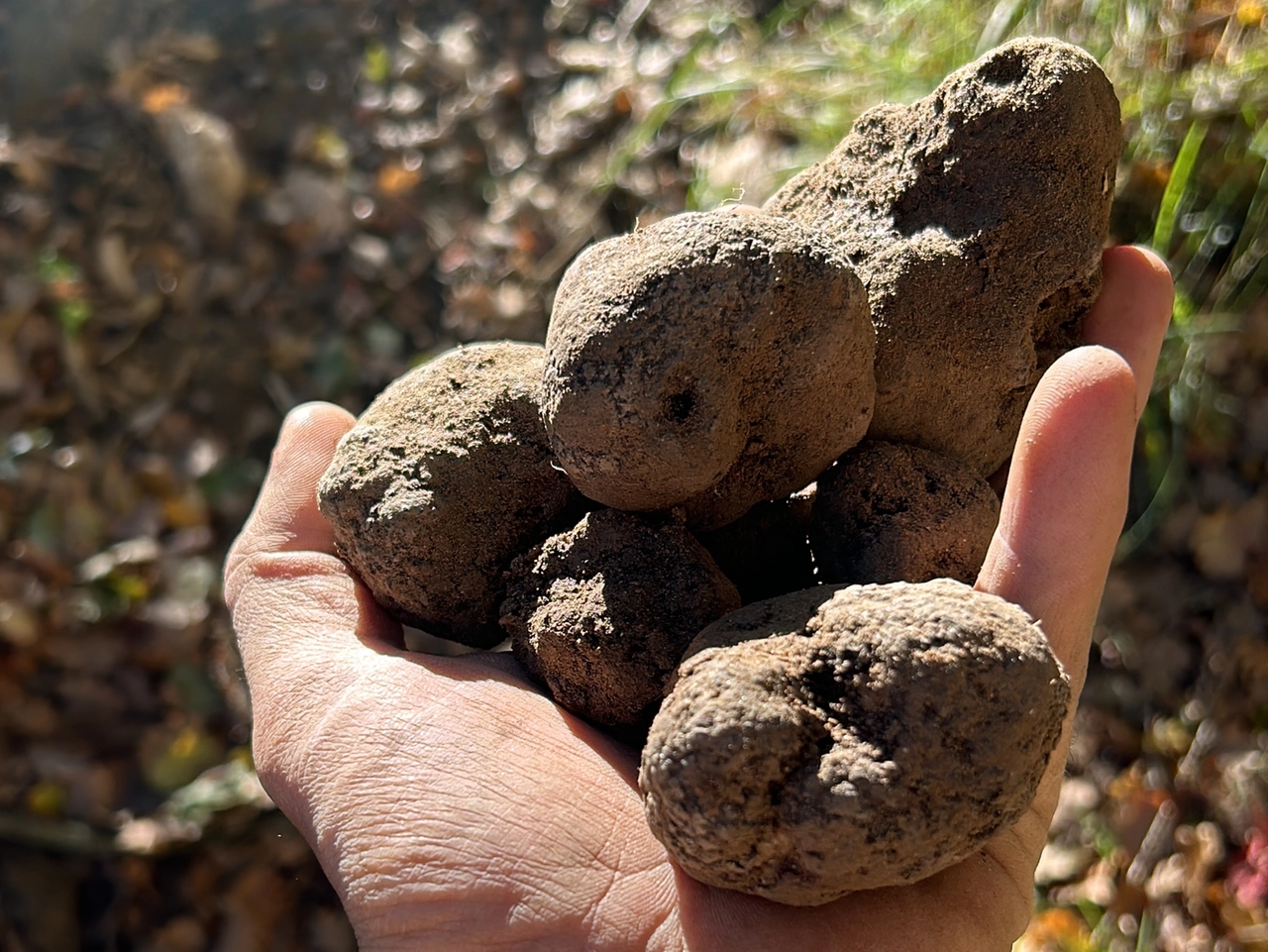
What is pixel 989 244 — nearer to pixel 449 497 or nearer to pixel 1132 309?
pixel 1132 309

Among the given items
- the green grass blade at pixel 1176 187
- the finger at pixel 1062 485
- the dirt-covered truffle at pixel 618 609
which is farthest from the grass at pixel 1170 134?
the dirt-covered truffle at pixel 618 609

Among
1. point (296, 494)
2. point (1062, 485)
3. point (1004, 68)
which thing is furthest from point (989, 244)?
point (296, 494)

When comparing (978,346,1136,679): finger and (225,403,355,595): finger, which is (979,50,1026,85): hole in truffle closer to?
(978,346,1136,679): finger

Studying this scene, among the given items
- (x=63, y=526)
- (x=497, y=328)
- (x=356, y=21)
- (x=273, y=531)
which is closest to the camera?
(x=273, y=531)

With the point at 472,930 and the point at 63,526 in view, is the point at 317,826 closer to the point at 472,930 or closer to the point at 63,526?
the point at 472,930

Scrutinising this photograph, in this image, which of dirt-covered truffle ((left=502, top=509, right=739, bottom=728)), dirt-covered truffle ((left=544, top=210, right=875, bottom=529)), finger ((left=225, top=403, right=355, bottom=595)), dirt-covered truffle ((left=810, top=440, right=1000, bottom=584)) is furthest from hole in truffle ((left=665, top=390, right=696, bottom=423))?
finger ((left=225, top=403, right=355, bottom=595))

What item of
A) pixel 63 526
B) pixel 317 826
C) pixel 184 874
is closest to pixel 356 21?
pixel 63 526
